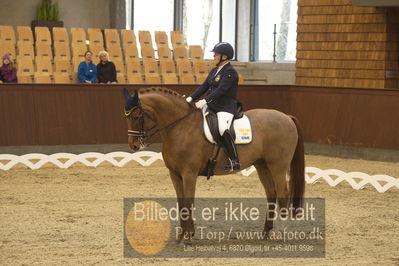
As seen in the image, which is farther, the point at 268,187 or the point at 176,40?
the point at 176,40

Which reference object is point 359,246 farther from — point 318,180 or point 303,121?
point 303,121

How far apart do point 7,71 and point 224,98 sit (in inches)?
287

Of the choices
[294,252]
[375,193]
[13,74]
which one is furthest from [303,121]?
[294,252]

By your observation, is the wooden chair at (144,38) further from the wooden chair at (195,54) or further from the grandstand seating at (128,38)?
the wooden chair at (195,54)

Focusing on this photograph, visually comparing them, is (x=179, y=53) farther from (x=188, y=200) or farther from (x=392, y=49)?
(x=188, y=200)

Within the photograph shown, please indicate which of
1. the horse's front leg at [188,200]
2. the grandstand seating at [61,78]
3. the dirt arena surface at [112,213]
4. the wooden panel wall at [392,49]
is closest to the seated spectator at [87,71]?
the grandstand seating at [61,78]

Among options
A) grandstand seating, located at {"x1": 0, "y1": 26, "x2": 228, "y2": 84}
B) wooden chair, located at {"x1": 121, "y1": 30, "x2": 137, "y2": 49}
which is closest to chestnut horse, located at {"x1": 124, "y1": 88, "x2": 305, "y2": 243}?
grandstand seating, located at {"x1": 0, "y1": 26, "x2": 228, "y2": 84}

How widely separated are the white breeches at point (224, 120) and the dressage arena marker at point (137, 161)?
3714mm

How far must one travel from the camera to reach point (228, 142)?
7230mm

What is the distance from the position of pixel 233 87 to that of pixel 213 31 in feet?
47.0

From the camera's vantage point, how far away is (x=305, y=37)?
1678cm

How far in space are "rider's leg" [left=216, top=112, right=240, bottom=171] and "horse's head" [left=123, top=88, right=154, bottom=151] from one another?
2.45 feet

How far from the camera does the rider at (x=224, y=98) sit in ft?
23.7

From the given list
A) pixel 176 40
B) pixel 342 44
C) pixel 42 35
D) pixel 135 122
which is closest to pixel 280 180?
pixel 135 122
